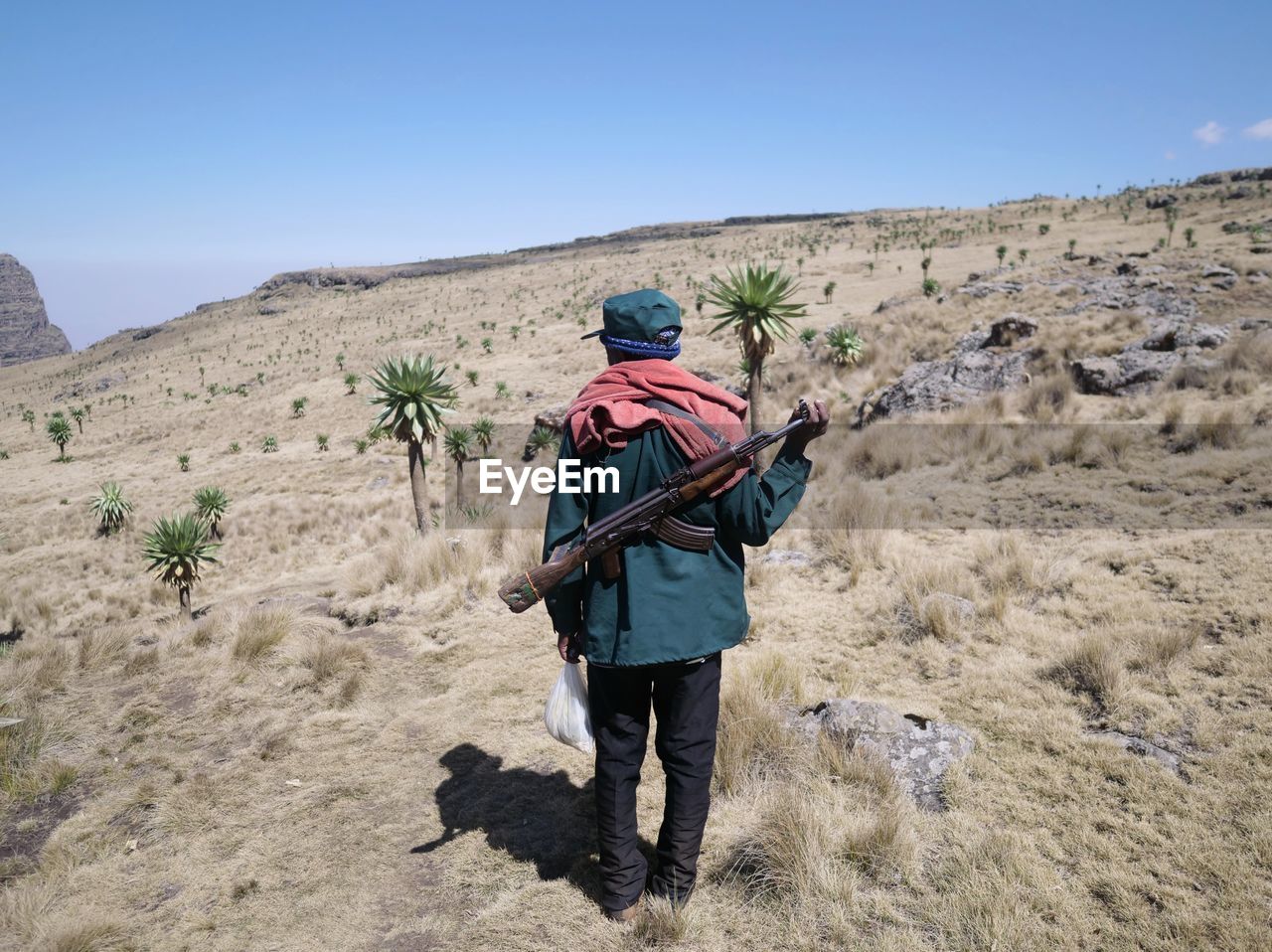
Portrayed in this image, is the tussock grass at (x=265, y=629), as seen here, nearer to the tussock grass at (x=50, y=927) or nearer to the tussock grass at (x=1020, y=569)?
the tussock grass at (x=50, y=927)

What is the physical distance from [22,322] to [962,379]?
228430 mm

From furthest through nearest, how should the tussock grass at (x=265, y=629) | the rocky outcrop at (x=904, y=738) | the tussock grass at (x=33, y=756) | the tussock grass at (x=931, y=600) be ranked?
the tussock grass at (x=265, y=629), the tussock grass at (x=931, y=600), the tussock grass at (x=33, y=756), the rocky outcrop at (x=904, y=738)

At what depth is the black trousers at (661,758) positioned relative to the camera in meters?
2.92

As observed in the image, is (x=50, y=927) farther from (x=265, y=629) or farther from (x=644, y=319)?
(x=644, y=319)

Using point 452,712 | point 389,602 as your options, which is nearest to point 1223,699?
point 452,712

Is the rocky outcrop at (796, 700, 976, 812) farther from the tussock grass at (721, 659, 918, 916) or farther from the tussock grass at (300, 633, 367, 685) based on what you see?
the tussock grass at (300, 633, 367, 685)

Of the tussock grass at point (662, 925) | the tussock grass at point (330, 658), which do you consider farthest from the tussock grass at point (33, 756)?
the tussock grass at point (662, 925)

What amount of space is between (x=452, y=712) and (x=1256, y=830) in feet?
15.9

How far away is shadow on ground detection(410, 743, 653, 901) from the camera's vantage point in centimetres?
359

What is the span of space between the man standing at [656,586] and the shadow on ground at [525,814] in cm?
59

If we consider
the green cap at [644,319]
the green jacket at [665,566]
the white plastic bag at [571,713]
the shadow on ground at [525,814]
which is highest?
the green cap at [644,319]

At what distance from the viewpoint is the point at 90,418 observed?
50688mm

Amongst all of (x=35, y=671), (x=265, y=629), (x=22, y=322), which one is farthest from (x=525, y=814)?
(x=22, y=322)

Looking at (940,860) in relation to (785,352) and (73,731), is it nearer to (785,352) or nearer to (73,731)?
(73,731)
